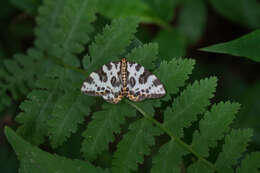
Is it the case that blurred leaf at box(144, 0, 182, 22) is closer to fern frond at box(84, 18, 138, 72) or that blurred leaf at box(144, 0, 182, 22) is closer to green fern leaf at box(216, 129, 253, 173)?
fern frond at box(84, 18, 138, 72)

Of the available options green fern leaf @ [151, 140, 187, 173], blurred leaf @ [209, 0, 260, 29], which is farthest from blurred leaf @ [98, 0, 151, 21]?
green fern leaf @ [151, 140, 187, 173]

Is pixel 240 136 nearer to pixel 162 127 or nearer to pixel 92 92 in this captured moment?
pixel 162 127

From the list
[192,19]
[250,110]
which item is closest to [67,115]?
[250,110]

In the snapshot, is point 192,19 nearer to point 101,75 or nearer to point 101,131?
point 101,75

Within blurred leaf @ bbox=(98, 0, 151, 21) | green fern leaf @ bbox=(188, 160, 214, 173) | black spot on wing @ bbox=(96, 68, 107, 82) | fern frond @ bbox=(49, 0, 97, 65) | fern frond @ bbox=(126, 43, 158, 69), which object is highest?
blurred leaf @ bbox=(98, 0, 151, 21)

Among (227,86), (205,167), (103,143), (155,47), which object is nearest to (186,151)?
(205,167)

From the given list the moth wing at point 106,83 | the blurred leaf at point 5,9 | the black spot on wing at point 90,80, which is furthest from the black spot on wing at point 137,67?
the blurred leaf at point 5,9

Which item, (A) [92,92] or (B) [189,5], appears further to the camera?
(B) [189,5]
